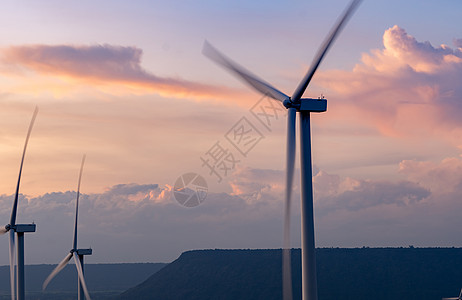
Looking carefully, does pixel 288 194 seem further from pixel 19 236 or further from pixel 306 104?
pixel 19 236

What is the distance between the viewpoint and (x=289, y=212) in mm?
48812

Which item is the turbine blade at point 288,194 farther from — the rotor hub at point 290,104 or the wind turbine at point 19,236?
the wind turbine at point 19,236

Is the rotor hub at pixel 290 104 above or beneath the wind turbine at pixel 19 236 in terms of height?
above

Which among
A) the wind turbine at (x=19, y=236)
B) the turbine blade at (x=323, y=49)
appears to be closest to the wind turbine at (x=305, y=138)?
the turbine blade at (x=323, y=49)

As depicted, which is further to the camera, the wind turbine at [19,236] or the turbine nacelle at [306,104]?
the wind turbine at [19,236]

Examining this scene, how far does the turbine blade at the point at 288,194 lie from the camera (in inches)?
1751

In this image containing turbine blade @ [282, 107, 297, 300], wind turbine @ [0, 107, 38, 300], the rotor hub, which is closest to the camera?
turbine blade @ [282, 107, 297, 300]

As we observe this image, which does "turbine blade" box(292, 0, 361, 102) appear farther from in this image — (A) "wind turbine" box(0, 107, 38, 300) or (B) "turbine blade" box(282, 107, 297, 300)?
(A) "wind turbine" box(0, 107, 38, 300)

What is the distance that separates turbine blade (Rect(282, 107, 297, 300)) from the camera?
44.5 metres

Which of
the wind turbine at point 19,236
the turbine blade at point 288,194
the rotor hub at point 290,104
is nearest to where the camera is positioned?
the turbine blade at point 288,194

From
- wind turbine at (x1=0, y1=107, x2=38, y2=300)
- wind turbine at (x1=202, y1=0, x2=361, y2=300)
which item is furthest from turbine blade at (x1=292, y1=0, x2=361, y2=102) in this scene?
wind turbine at (x1=0, y1=107, x2=38, y2=300)

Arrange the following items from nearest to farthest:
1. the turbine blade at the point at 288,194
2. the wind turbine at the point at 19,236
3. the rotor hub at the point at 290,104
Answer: the turbine blade at the point at 288,194 → the rotor hub at the point at 290,104 → the wind turbine at the point at 19,236

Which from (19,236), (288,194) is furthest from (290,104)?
(19,236)

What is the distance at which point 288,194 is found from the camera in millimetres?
50469
